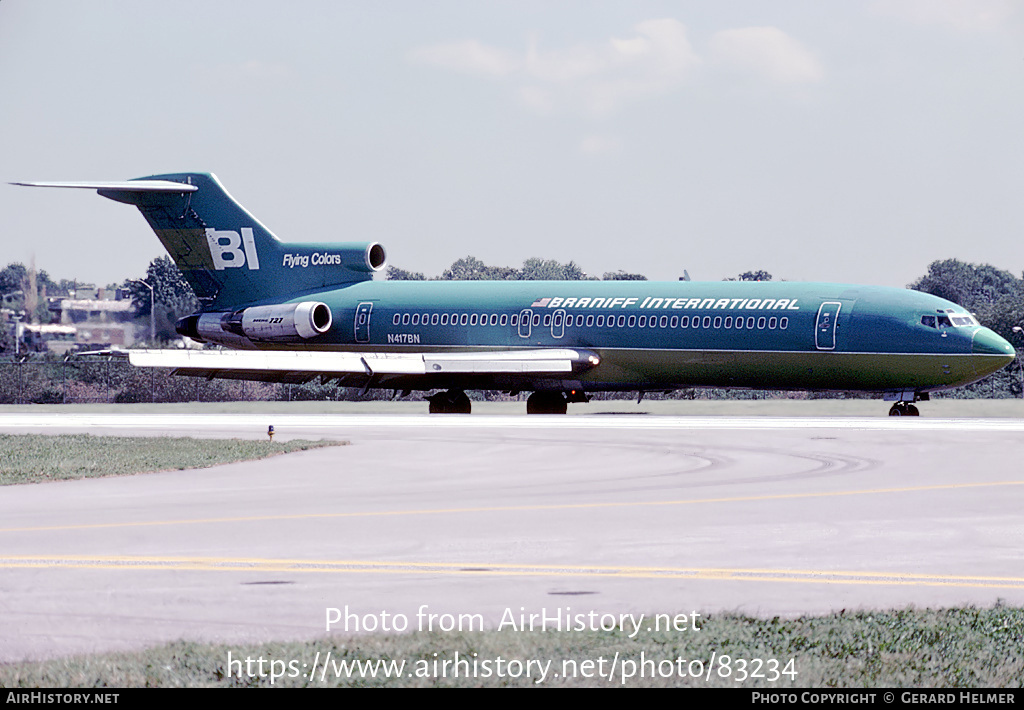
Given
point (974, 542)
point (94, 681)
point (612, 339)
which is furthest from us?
point (612, 339)

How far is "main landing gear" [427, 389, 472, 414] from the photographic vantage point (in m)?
45.1

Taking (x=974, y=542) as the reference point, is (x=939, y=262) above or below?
above

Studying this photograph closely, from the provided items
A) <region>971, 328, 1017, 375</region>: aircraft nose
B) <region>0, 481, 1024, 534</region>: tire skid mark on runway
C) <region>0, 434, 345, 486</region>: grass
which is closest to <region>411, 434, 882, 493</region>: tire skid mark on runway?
<region>0, 481, 1024, 534</region>: tire skid mark on runway

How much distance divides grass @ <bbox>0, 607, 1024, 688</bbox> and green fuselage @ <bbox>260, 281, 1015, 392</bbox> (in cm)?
2903

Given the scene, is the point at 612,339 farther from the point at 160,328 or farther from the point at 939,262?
the point at 939,262

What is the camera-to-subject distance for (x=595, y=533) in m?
14.4

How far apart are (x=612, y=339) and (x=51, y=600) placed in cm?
3234

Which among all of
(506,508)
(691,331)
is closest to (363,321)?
(691,331)

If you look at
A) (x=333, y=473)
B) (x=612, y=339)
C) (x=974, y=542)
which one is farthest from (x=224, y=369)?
(x=974, y=542)

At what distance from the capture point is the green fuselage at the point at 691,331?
3794cm

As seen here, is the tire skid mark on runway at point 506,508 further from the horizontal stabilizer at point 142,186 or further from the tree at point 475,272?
the tree at point 475,272

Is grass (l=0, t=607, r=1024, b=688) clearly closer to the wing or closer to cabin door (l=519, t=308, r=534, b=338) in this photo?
the wing

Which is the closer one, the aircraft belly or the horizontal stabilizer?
the aircraft belly

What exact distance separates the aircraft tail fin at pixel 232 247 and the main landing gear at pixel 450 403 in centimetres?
602
